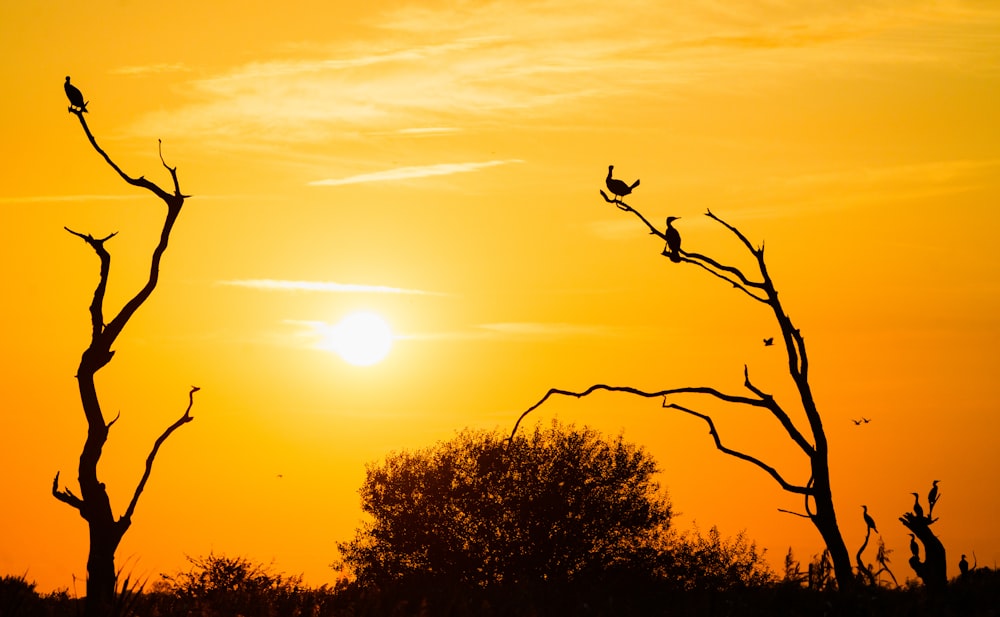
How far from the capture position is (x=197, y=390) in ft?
80.8

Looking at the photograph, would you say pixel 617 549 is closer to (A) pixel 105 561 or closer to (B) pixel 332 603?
(B) pixel 332 603

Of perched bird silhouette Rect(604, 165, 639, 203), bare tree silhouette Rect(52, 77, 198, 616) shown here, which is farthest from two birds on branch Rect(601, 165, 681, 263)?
bare tree silhouette Rect(52, 77, 198, 616)

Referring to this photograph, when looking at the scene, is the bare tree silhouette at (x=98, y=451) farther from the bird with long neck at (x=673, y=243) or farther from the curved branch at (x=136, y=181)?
the bird with long neck at (x=673, y=243)

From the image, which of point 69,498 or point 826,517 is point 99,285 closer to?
point 69,498

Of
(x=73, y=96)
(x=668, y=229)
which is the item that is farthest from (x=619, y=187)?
(x=73, y=96)

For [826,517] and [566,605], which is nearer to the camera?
[826,517]

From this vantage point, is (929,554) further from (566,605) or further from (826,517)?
(566,605)

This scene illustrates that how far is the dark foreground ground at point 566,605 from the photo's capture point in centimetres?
2139

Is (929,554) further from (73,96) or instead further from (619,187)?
(73,96)

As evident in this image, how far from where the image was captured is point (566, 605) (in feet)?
90.7

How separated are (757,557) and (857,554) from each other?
1787 cm

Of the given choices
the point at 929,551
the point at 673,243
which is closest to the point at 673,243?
the point at 673,243

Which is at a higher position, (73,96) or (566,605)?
(73,96)

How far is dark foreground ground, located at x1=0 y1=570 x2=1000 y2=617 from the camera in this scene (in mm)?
21391
